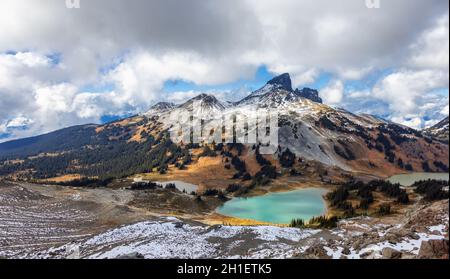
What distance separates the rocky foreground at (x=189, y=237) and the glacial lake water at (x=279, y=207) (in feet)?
46.7

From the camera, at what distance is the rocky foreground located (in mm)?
21641

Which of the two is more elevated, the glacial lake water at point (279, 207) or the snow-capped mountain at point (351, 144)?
the snow-capped mountain at point (351, 144)

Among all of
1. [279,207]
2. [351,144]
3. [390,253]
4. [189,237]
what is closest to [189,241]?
[189,237]

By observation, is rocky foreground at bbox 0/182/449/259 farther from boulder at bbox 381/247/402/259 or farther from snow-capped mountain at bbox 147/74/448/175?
snow-capped mountain at bbox 147/74/448/175

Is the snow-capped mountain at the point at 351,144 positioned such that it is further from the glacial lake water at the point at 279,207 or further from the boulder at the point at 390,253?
the boulder at the point at 390,253

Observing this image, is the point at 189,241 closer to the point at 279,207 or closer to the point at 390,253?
the point at 390,253

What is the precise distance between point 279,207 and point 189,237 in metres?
35.6

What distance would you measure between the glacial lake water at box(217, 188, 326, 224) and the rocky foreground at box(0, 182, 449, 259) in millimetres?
14234

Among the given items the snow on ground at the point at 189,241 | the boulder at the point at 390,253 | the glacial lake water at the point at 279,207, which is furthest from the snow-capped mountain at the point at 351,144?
the boulder at the point at 390,253

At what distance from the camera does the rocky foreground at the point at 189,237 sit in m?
21.6

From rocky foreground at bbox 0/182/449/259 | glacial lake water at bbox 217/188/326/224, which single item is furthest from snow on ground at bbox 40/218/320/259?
glacial lake water at bbox 217/188/326/224

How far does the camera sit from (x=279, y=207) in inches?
2522
